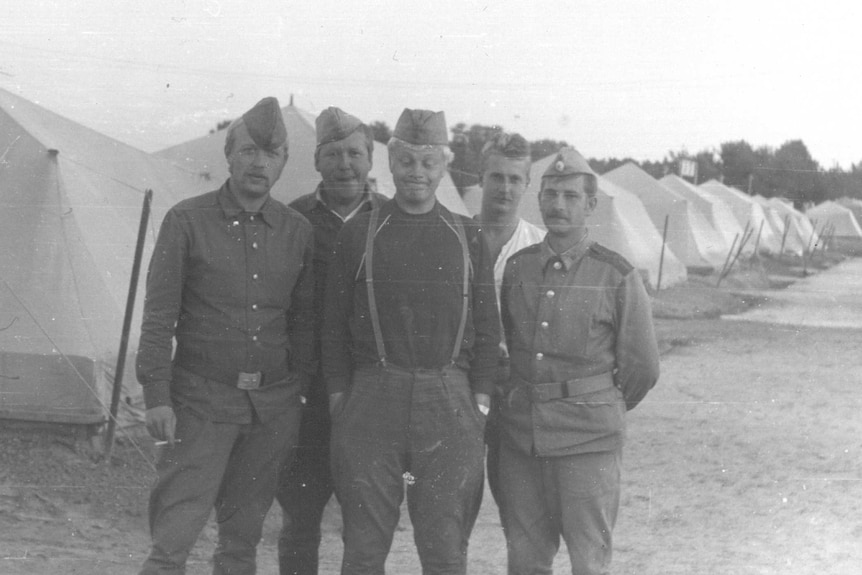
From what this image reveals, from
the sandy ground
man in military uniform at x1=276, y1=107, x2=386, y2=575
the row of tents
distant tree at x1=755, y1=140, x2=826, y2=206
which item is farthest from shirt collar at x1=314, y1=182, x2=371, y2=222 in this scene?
distant tree at x1=755, y1=140, x2=826, y2=206

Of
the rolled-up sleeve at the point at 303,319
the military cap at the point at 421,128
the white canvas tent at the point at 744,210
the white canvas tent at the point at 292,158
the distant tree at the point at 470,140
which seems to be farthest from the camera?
the white canvas tent at the point at 744,210

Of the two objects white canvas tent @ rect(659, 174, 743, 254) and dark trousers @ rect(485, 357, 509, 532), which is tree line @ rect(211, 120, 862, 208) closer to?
dark trousers @ rect(485, 357, 509, 532)

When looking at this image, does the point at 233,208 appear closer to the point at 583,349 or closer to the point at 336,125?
the point at 336,125

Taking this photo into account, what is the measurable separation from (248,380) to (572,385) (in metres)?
0.85

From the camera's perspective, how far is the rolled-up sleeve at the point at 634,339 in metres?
2.31

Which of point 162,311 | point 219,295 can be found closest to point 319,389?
point 219,295

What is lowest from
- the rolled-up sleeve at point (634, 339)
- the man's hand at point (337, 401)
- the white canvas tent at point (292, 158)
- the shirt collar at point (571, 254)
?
the man's hand at point (337, 401)

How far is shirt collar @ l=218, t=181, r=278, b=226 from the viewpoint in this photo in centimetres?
232

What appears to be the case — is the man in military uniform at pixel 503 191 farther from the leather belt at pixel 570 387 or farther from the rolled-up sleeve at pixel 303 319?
the rolled-up sleeve at pixel 303 319

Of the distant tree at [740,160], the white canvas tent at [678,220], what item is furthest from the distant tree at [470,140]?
the white canvas tent at [678,220]

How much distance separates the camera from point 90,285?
4109 millimetres

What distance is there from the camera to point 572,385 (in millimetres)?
2322

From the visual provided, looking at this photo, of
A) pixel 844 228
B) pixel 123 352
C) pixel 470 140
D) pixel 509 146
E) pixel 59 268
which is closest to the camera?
pixel 509 146

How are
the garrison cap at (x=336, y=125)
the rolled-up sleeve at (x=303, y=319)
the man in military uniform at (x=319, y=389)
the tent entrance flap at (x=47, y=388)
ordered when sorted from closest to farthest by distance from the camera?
the rolled-up sleeve at (x=303, y=319) → the man in military uniform at (x=319, y=389) → the garrison cap at (x=336, y=125) → the tent entrance flap at (x=47, y=388)
